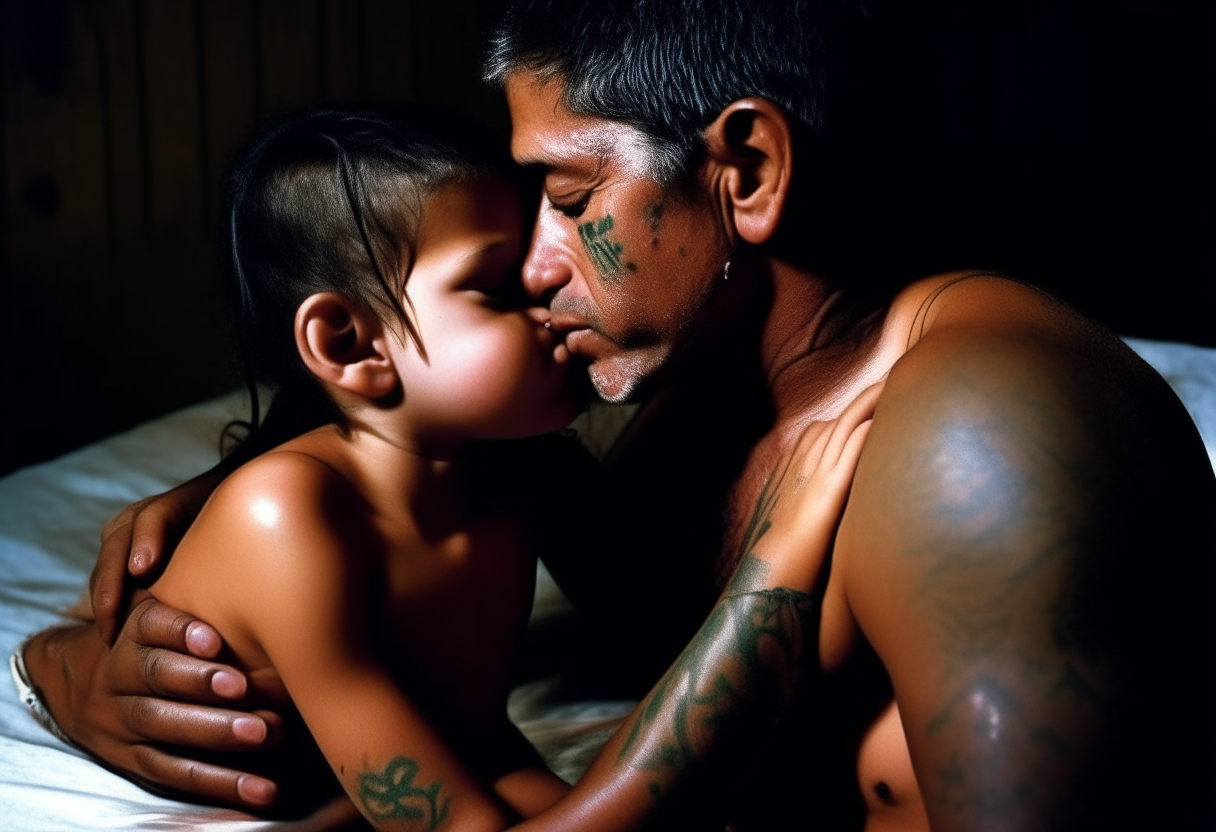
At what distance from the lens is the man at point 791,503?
841 mm

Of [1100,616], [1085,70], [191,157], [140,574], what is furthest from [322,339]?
[1085,70]

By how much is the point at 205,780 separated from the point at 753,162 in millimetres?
859

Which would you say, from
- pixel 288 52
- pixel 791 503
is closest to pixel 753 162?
pixel 791 503

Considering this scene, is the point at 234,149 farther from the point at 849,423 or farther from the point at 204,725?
the point at 849,423

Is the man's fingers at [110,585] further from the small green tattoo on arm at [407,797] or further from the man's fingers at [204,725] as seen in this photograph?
the small green tattoo on arm at [407,797]

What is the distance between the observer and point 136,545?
135cm

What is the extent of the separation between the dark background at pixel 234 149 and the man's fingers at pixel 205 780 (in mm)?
1651

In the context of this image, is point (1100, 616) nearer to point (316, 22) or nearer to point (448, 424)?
point (448, 424)

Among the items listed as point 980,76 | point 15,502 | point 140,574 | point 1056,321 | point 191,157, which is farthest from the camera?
point 191,157

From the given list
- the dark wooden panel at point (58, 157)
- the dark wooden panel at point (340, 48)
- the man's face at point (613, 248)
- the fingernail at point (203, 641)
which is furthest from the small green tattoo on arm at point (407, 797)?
the dark wooden panel at point (340, 48)

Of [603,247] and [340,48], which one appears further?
[340,48]

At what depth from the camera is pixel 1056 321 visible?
1.02 meters

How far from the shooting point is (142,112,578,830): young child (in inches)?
44.1

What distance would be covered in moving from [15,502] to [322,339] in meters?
1.02
